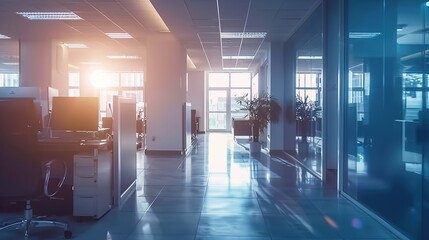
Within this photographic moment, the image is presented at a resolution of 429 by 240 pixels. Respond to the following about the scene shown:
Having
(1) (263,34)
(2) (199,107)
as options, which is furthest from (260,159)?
(2) (199,107)

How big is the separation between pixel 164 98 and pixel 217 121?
9.43 metres

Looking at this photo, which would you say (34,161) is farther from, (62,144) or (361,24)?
(361,24)

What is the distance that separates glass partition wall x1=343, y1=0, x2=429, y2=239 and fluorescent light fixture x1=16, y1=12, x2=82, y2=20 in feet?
17.5

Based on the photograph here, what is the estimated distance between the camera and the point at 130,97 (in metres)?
5.22

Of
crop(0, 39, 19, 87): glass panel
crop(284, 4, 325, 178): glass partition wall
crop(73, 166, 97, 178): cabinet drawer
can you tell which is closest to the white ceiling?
crop(284, 4, 325, 178): glass partition wall

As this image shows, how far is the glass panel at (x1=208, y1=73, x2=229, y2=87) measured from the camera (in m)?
19.2

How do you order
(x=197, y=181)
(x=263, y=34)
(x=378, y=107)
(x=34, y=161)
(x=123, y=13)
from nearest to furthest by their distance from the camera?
(x=34, y=161)
(x=378, y=107)
(x=197, y=181)
(x=123, y=13)
(x=263, y=34)

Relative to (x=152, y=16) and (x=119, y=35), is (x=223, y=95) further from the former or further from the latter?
(x=152, y=16)

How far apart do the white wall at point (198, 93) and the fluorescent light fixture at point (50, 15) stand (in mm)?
10531

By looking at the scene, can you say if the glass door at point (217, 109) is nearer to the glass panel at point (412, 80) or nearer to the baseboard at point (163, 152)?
the baseboard at point (163, 152)

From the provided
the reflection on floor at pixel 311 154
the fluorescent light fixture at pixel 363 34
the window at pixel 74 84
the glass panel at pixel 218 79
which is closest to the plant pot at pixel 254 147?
the reflection on floor at pixel 311 154

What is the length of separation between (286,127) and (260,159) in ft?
5.06

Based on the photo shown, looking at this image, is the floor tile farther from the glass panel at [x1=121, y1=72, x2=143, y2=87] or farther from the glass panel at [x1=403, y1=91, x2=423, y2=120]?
the glass panel at [x1=121, y1=72, x2=143, y2=87]

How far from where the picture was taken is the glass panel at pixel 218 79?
19.2 metres
